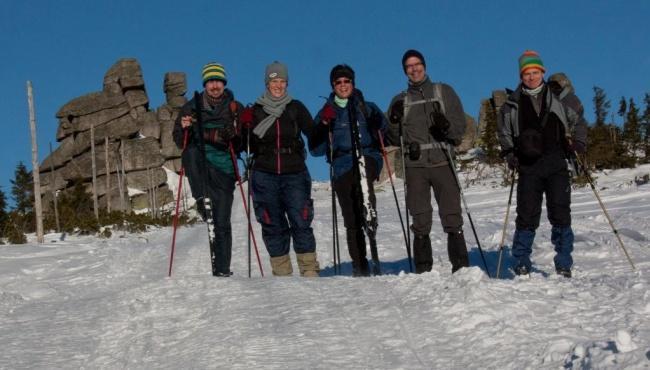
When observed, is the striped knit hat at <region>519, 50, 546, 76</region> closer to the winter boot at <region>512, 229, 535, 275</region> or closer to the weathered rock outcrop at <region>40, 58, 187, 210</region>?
the winter boot at <region>512, 229, 535, 275</region>

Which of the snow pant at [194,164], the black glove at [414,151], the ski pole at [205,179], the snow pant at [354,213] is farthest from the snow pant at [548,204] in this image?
the snow pant at [194,164]

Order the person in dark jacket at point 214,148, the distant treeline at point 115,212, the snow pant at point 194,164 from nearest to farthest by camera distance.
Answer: the person in dark jacket at point 214,148
the snow pant at point 194,164
the distant treeline at point 115,212

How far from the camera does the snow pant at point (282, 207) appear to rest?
6.96 m

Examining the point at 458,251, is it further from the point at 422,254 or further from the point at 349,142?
Answer: the point at 349,142

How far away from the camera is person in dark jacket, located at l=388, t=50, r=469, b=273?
6.43m

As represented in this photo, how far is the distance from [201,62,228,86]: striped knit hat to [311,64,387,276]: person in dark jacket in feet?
3.59

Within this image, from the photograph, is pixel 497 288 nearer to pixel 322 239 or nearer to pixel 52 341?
pixel 52 341

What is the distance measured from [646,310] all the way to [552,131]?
3094 mm

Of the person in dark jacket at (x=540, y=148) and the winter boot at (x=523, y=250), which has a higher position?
the person in dark jacket at (x=540, y=148)

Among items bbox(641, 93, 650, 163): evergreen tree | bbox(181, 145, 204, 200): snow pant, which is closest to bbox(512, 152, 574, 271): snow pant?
bbox(181, 145, 204, 200): snow pant

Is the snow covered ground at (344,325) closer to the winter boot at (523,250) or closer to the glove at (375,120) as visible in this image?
the winter boot at (523,250)

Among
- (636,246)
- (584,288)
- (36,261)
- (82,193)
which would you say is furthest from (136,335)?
(82,193)

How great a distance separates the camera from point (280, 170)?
22.6 feet

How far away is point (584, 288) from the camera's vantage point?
4.33m
